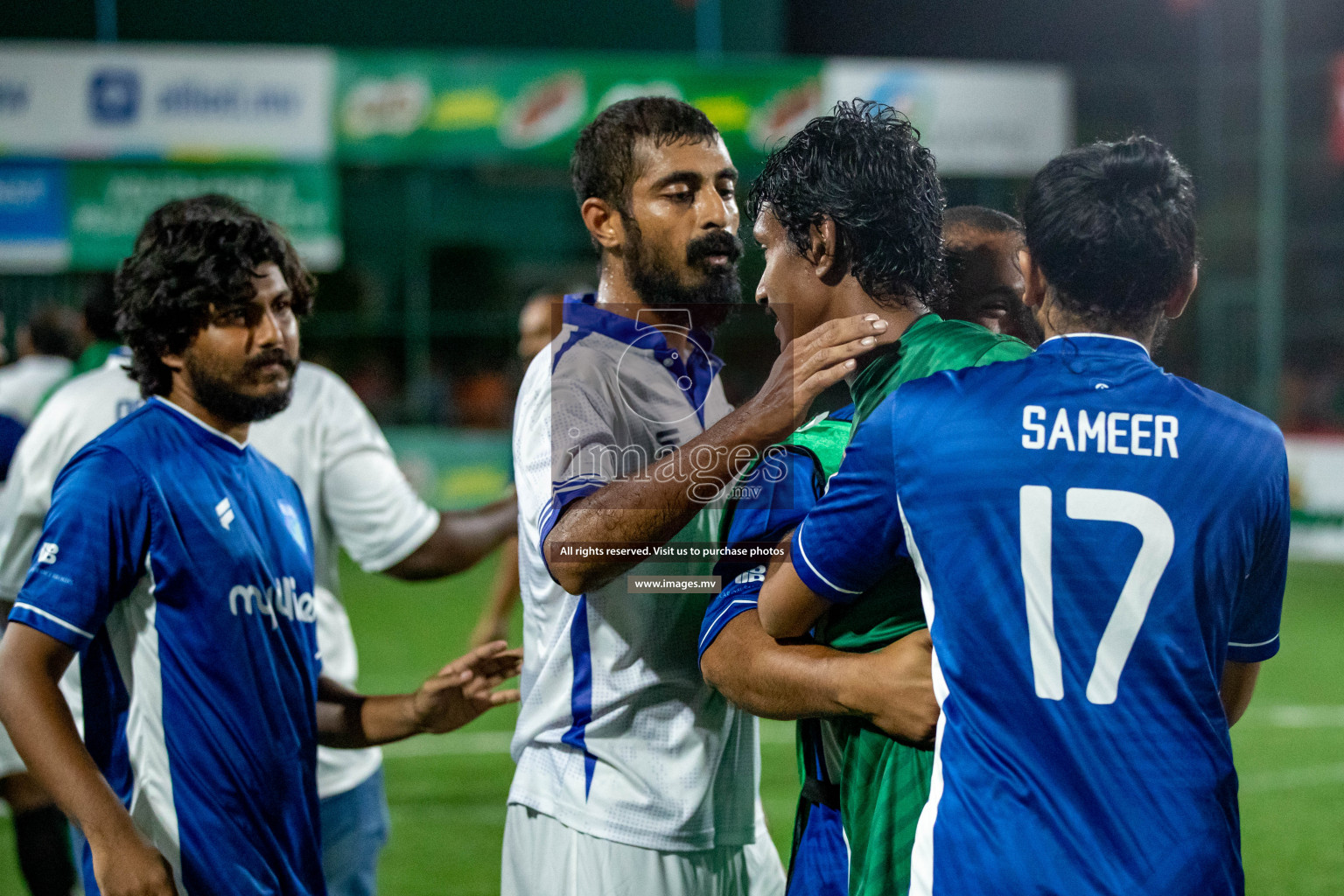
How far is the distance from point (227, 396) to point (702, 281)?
968mm

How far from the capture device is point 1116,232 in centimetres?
182

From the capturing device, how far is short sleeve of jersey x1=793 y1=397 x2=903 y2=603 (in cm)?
180

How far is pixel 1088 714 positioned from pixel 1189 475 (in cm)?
34

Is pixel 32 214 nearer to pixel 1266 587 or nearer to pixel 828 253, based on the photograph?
pixel 828 253

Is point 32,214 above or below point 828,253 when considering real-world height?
above

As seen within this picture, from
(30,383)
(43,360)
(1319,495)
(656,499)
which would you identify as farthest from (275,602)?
(1319,495)

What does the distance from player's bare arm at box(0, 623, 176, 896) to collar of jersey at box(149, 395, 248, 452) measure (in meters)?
0.51

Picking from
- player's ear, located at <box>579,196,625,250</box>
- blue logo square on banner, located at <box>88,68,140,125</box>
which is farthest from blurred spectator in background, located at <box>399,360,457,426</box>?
player's ear, located at <box>579,196,625,250</box>

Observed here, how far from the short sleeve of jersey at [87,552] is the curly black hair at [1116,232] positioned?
1.63m

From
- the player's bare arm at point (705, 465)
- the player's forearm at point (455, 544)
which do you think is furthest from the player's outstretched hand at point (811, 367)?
the player's forearm at point (455, 544)

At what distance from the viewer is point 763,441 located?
77.2 inches

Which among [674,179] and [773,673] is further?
[674,179]

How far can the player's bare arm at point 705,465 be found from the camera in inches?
73.9

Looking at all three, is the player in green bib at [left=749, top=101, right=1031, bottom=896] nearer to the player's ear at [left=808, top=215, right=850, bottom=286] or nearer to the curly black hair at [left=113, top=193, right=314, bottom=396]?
the player's ear at [left=808, top=215, right=850, bottom=286]
